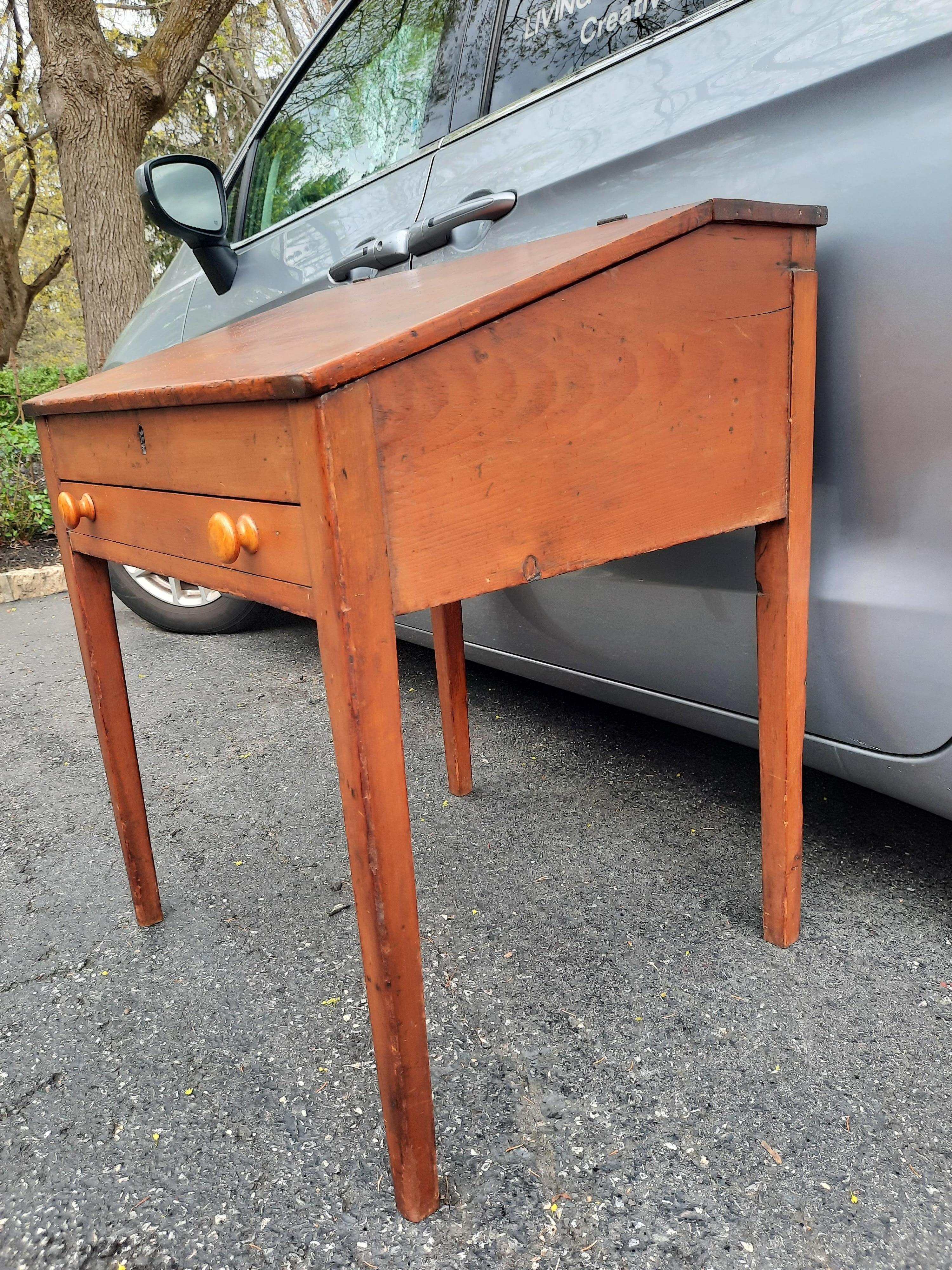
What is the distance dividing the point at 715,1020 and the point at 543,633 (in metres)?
0.77

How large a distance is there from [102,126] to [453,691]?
5.43 metres

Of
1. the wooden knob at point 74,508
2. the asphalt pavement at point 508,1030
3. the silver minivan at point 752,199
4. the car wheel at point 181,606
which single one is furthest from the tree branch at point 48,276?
the wooden knob at point 74,508

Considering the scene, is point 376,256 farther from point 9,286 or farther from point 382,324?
point 9,286

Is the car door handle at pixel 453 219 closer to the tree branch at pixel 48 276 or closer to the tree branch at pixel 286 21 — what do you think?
the tree branch at pixel 286 21

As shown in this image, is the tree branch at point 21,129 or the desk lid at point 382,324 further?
the tree branch at point 21,129

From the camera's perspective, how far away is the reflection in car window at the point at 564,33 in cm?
142

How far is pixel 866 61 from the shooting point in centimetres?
106

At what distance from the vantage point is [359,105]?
226 centimetres

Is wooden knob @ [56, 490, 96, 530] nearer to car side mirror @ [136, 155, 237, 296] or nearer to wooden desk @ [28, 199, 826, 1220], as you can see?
wooden desk @ [28, 199, 826, 1220]

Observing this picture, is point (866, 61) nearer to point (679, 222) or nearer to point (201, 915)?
point (679, 222)

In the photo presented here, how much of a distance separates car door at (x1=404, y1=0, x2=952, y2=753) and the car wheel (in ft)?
6.52

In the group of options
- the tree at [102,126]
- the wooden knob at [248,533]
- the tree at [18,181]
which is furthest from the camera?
the tree at [18,181]

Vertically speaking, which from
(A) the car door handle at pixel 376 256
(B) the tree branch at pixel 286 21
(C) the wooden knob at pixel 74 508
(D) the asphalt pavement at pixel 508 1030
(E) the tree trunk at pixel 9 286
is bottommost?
(D) the asphalt pavement at pixel 508 1030

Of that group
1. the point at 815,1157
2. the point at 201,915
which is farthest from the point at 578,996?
the point at 201,915
